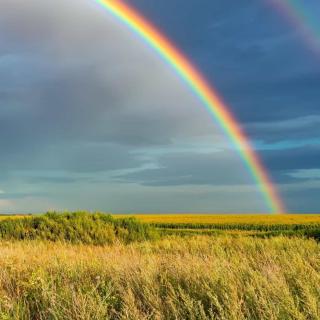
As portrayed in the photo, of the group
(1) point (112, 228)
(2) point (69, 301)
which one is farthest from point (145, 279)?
(1) point (112, 228)

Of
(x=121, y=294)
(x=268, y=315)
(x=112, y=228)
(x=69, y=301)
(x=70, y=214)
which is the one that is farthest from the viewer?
(x=70, y=214)

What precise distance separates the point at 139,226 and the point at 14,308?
17297mm

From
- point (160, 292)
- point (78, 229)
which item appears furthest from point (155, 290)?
point (78, 229)

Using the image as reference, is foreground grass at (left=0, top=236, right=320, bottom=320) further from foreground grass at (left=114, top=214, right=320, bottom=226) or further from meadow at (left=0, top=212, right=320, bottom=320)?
foreground grass at (left=114, top=214, right=320, bottom=226)

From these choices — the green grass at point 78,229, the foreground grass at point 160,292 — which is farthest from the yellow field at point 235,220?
the foreground grass at point 160,292

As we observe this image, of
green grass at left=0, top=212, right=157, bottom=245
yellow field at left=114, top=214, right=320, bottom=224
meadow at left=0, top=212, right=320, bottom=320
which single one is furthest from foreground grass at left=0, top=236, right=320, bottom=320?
yellow field at left=114, top=214, right=320, bottom=224

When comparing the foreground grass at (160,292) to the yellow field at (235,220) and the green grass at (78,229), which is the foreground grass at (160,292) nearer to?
the green grass at (78,229)

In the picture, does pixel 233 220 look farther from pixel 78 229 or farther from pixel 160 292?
pixel 160 292

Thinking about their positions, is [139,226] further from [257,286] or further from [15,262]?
[257,286]

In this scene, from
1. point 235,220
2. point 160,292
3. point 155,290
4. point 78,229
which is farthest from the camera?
point 235,220

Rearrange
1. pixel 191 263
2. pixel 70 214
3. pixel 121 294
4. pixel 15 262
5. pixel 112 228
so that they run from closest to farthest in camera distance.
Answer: pixel 121 294 < pixel 191 263 < pixel 15 262 < pixel 112 228 < pixel 70 214

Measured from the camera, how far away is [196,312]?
225 inches

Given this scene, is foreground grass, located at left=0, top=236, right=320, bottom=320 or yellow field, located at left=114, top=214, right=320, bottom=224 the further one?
yellow field, located at left=114, top=214, right=320, bottom=224

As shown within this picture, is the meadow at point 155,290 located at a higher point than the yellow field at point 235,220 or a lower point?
higher
